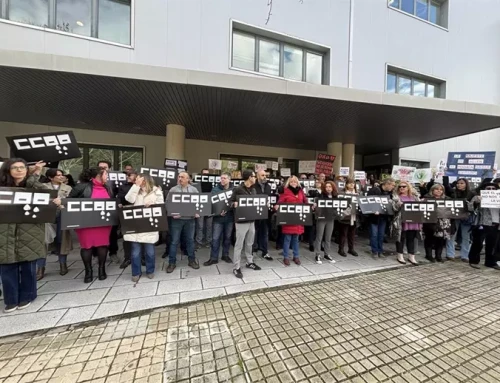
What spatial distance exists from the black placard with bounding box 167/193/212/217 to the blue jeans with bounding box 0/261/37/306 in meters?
2.00

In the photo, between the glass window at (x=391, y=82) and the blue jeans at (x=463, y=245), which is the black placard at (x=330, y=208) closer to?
the blue jeans at (x=463, y=245)

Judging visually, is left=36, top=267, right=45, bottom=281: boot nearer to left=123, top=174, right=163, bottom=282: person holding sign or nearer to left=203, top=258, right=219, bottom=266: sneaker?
left=123, top=174, right=163, bottom=282: person holding sign

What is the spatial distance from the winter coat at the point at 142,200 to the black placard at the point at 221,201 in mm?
1024

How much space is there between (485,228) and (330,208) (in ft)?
11.2

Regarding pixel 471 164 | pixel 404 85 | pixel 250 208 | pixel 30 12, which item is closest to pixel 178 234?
pixel 250 208

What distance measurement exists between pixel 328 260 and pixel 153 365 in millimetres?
4026

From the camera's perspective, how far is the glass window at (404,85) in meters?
11.9

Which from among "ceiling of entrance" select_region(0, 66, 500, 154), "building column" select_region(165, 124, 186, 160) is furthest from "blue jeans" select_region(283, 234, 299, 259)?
"building column" select_region(165, 124, 186, 160)

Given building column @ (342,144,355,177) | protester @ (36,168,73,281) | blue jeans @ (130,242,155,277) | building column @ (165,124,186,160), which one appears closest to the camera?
blue jeans @ (130,242,155,277)

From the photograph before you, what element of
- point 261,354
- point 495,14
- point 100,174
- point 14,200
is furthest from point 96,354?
point 495,14

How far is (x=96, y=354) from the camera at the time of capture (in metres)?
2.31

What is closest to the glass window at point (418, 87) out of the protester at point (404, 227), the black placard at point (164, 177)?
the protester at point (404, 227)

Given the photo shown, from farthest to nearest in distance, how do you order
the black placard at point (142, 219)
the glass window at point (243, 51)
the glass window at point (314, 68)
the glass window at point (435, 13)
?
the glass window at point (435, 13), the glass window at point (314, 68), the glass window at point (243, 51), the black placard at point (142, 219)

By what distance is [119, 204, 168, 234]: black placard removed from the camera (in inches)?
146
